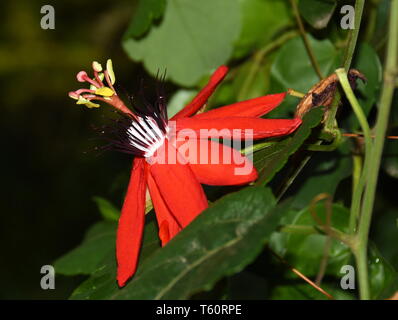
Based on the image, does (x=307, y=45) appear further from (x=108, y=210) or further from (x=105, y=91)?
(x=108, y=210)

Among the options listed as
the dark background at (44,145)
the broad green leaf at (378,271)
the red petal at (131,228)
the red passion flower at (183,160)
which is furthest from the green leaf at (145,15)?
the dark background at (44,145)

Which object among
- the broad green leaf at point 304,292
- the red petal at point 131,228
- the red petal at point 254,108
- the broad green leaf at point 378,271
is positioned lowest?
the broad green leaf at point 304,292

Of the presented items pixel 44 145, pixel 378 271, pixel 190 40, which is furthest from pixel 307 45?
pixel 44 145

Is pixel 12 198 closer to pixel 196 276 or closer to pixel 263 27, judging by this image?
pixel 263 27

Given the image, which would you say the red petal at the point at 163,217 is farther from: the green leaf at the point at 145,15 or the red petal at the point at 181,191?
the green leaf at the point at 145,15

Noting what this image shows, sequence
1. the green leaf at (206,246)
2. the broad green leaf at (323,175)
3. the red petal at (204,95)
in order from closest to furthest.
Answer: the green leaf at (206,246)
the red petal at (204,95)
the broad green leaf at (323,175)

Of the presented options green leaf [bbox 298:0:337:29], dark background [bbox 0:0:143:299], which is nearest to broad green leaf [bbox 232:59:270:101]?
green leaf [bbox 298:0:337:29]
